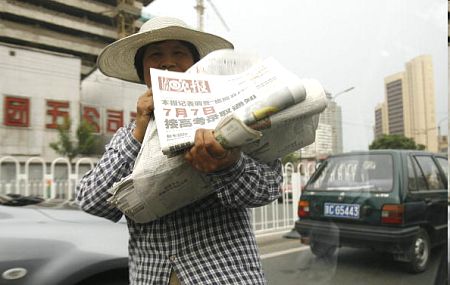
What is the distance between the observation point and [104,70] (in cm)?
125

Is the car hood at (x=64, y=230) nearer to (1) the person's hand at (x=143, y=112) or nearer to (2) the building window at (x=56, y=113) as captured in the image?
(1) the person's hand at (x=143, y=112)

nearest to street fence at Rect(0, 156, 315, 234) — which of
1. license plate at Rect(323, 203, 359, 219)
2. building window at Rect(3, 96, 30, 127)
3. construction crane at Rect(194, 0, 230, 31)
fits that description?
building window at Rect(3, 96, 30, 127)

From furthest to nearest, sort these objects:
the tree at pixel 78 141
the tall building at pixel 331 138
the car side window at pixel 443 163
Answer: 1. the tree at pixel 78 141
2. the car side window at pixel 443 163
3. the tall building at pixel 331 138

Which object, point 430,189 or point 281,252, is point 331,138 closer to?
point 430,189

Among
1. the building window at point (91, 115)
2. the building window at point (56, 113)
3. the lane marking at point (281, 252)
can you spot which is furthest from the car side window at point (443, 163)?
the building window at point (56, 113)

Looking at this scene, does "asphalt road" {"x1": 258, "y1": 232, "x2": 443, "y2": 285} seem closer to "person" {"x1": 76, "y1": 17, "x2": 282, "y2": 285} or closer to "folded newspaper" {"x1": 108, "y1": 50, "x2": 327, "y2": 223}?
"person" {"x1": 76, "y1": 17, "x2": 282, "y2": 285}

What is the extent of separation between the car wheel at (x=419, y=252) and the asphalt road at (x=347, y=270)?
0.04 meters

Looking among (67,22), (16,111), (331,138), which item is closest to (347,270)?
(331,138)

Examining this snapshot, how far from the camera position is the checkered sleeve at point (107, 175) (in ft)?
2.96

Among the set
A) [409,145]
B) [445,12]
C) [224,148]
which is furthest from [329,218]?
[224,148]

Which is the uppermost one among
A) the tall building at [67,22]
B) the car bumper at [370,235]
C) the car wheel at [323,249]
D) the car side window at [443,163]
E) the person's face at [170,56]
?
the tall building at [67,22]

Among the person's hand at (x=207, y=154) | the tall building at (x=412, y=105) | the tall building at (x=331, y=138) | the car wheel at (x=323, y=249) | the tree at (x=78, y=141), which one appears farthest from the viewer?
the tree at (x=78, y=141)

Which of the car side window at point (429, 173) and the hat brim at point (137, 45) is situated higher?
the hat brim at point (137, 45)

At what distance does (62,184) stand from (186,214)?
4.19m
